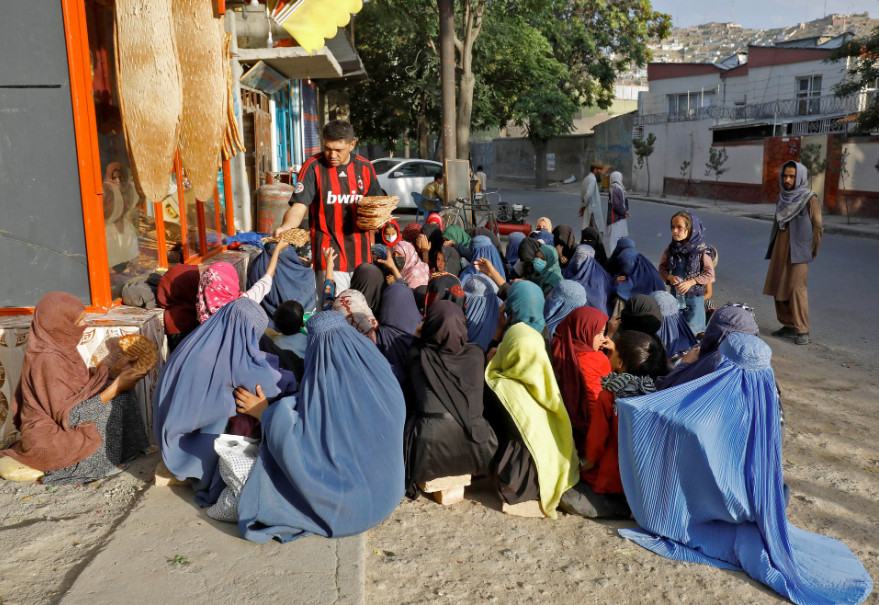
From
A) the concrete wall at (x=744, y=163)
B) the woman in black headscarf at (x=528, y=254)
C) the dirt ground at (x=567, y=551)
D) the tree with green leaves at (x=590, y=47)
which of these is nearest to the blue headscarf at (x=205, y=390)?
the dirt ground at (x=567, y=551)

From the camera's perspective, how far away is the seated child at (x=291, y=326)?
3992 mm

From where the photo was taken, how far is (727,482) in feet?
9.50

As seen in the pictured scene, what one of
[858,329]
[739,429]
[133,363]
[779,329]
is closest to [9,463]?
[133,363]

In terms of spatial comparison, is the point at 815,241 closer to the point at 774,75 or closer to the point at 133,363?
the point at 133,363

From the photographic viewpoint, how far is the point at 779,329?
6551 mm

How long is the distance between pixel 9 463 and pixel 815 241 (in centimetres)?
580

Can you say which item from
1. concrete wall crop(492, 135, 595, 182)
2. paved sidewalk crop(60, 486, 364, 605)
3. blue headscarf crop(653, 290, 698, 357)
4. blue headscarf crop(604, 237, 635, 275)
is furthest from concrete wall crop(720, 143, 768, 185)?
paved sidewalk crop(60, 486, 364, 605)

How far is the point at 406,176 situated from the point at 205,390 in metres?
14.3

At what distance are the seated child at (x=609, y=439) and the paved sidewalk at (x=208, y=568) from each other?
1.03m

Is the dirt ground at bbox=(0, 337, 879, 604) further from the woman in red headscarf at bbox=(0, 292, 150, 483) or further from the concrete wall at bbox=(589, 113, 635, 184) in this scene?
the concrete wall at bbox=(589, 113, 635, 184)

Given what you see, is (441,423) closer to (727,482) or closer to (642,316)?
(727,482)

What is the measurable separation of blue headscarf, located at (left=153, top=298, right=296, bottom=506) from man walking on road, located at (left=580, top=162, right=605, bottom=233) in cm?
684

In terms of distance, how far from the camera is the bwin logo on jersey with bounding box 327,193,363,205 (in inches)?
179

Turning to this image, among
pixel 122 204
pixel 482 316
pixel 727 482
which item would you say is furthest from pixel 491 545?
pixel 122 204
